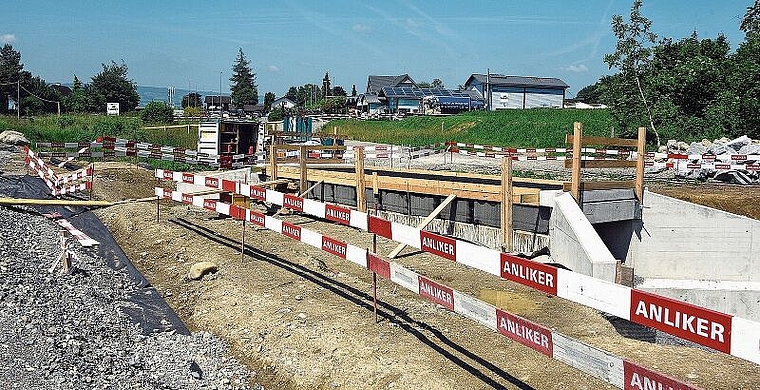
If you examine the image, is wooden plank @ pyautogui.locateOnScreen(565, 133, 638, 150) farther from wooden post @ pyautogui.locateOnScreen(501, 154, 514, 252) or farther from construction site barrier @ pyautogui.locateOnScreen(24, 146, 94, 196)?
construction site barrier @ pyautogui.locateOnScreen(24, 146, 94, 196)

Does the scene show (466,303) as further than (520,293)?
No

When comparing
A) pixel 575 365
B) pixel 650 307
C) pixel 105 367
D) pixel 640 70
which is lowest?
pixel 105 367

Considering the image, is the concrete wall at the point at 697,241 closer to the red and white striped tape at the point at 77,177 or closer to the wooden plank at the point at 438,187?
the wooden plank at the point at 438,187

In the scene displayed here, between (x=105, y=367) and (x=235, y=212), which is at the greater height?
(x=235, y=212)

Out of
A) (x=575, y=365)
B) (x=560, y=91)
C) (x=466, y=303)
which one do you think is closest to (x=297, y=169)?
(x=466, y=303)

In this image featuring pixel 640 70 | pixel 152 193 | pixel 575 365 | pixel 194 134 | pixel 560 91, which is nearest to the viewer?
pixel 575 365

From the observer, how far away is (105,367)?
7434 mm

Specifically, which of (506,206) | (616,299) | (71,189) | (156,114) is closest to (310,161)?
(506,206)

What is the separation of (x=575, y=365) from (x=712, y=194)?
494 inches

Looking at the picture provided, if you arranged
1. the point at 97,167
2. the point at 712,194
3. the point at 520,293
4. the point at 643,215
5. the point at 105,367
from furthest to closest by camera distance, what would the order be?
the point at 97,167 < the point at 712,194 < the point at 643,215 < the point at 520,293 < the point at 105,367

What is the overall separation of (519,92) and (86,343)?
316 ft

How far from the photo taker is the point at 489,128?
5744 centimetres

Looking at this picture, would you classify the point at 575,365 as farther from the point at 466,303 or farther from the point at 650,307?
the point at 466,303

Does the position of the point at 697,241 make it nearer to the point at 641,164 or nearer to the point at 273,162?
the point at 641,164
